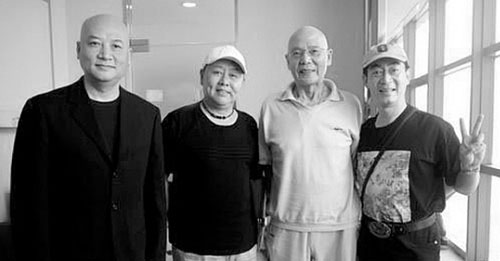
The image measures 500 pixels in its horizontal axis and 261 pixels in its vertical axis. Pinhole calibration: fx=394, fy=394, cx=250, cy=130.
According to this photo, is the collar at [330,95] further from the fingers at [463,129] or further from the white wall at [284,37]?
the white wall at [284,37]

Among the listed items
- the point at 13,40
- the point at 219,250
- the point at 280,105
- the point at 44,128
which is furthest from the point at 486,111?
the point at 13,40

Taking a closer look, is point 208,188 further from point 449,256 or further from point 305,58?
point 449,256

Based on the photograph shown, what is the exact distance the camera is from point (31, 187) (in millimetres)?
1225

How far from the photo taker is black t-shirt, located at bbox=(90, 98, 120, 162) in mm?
1304

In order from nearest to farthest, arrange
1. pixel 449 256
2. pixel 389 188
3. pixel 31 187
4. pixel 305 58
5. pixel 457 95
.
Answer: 1. pixel 31 187
2. pixel 389 188
3. pixel 305 58
4. pixel 449 256
5. pixel 457 95

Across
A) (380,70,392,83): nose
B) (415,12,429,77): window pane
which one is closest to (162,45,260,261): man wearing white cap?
(380,70,392,83): nose

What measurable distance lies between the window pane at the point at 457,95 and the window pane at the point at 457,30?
0.31 ft

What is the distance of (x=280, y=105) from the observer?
6.01ft

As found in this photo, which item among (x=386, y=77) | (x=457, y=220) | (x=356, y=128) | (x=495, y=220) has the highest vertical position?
(x=386, y=77)

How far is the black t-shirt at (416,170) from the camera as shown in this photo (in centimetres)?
151

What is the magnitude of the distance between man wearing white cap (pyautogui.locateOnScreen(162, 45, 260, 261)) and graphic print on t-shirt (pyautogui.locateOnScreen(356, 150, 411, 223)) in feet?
1.66

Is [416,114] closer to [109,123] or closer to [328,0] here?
[109,123]

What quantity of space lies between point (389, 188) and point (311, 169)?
1.07ft

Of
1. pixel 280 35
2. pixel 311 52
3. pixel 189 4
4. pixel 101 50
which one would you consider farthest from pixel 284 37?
pixel 101 50
